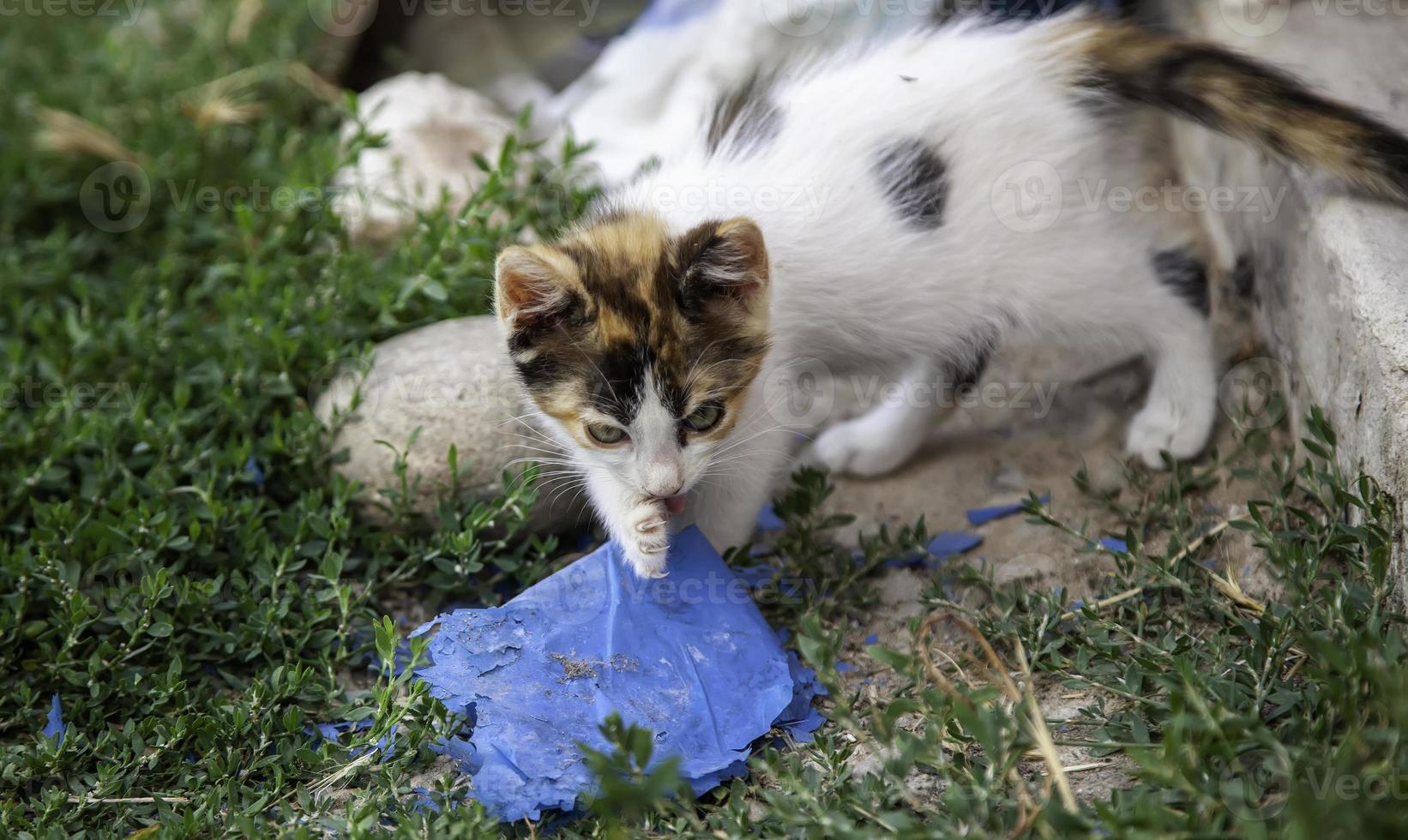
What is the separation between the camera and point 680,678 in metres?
2.35

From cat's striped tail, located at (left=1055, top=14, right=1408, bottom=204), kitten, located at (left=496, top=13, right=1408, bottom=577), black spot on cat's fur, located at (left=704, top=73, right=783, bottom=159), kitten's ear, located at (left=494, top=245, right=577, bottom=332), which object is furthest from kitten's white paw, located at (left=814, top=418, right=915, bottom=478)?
kitten's ear, located at (left=494, top=245, right=577, bottom=332)

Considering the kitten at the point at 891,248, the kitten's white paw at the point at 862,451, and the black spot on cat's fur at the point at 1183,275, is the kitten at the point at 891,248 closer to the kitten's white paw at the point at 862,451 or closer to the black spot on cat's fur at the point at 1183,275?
the black spot on cat's fur at the point at 1183,275

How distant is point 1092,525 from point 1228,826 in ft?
4.17

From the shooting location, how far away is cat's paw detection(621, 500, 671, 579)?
7.79 feet

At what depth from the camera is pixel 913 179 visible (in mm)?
2787

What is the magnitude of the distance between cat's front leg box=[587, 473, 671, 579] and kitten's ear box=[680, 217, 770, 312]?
0.42 m

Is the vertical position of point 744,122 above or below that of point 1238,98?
below

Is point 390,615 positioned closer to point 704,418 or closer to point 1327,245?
point 704,418

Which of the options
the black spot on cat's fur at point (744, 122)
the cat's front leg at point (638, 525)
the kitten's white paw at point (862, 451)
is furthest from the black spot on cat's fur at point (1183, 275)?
the cat's front leg at point (638, 525)

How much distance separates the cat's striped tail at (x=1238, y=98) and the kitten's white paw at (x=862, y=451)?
41.3 inches

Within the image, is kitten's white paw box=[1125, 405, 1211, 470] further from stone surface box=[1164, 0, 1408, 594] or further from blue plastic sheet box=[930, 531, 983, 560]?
blue plastic sheet box=[930, 531, 983, 560]

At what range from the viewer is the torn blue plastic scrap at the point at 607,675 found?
7.16ft

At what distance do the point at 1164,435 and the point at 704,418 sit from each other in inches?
54.6

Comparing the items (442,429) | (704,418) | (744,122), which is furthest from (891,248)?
(442,429)
